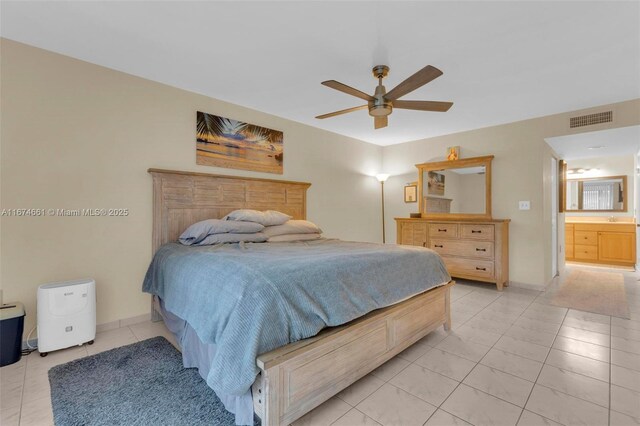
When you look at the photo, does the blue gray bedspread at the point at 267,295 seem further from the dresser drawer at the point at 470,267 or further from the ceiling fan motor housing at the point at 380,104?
the dresser drawer at the point at 470,267

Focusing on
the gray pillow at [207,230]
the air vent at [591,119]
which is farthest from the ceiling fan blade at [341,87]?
the air vent at [591,119]

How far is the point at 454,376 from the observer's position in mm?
1950

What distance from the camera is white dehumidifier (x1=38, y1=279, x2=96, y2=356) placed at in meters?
2.20

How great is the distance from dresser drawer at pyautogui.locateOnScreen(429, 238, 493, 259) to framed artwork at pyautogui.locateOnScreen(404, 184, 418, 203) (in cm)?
94

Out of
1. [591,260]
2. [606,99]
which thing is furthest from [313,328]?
[591,260]

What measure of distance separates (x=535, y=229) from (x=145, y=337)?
4.83m

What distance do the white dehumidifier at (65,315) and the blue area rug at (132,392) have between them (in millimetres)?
256

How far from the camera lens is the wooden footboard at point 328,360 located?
1.36 m

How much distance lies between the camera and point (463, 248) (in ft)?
14.2

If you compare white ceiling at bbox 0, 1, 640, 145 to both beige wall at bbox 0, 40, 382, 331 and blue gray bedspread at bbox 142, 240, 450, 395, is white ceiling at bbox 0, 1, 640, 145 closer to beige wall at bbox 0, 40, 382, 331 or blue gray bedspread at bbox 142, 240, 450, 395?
beige wall at bbox 0, 40, 382, 331

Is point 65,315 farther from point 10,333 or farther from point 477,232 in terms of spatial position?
point 477,232

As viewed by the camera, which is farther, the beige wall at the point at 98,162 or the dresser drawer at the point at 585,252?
the dresser drawer at the point at 585,252

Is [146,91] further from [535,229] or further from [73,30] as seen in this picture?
[535,229]

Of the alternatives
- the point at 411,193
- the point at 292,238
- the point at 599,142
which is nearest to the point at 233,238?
the point at 292,238
